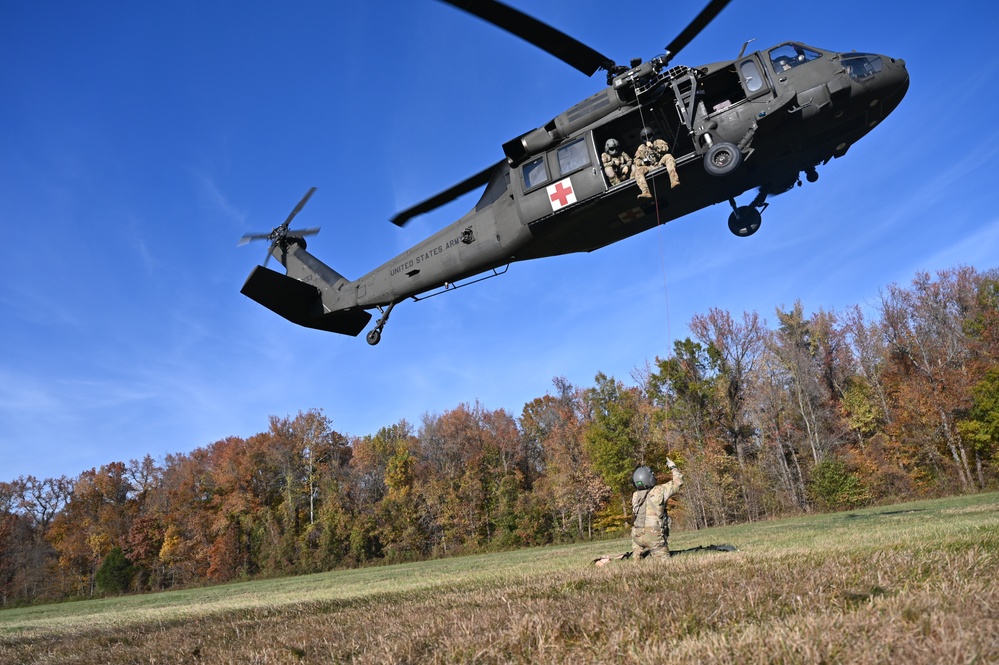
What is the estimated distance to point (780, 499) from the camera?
1391 inches

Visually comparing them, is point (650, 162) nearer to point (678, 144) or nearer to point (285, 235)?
point (678, 144)

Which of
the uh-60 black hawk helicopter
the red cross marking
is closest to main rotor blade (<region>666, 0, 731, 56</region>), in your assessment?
the uh-60 black hawk helicopter

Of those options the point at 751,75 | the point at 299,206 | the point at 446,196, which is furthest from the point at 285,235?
the point at 751,75

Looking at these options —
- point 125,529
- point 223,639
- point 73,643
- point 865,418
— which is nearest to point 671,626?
point 223,639

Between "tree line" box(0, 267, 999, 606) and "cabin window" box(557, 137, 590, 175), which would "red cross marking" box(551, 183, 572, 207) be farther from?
"tree line" box(0, 267, 999, 606)

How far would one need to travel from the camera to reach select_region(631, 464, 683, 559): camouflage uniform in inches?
305

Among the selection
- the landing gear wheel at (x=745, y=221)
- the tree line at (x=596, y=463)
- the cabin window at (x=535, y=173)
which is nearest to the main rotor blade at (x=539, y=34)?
the cabin window at (x=535, y=173)

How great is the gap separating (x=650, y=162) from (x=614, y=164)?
68 cm

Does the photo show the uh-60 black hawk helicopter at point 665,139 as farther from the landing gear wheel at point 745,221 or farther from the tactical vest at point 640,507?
the tactical vest at point 640,507

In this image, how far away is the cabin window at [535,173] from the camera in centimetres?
1188

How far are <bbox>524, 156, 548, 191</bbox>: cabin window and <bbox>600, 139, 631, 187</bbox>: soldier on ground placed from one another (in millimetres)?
1205

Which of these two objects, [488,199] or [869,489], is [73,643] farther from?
[869,489]

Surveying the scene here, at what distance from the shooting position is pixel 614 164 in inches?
445

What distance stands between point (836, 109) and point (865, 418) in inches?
1312
